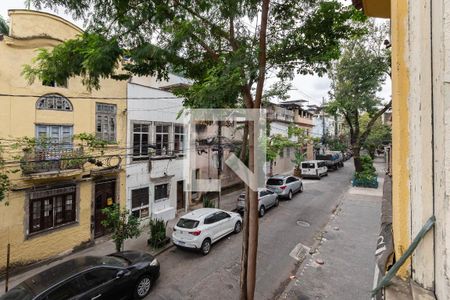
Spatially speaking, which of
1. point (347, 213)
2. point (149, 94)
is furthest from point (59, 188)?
point (347, 213)

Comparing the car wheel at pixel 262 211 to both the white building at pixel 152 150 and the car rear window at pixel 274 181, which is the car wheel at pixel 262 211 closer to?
the car rear window at pixel 274 181

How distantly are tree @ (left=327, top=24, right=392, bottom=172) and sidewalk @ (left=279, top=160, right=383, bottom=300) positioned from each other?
8.16 m

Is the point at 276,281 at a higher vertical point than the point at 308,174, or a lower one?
lower

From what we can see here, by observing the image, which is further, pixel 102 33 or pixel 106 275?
pixel 106 275

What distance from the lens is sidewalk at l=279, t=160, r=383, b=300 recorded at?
7113mm

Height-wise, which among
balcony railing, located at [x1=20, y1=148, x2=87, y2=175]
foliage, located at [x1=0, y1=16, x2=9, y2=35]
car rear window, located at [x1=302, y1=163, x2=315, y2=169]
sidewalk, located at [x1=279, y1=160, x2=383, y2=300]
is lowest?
sidewalk, located at [x1=279, y1=160, x2=383, y2=300]

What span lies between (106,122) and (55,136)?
7.19 feet

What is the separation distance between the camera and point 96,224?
1134 cm

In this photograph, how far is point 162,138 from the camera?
1379 centimetres

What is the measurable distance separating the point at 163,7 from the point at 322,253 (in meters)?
9.58

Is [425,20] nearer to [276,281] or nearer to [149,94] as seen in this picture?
[276,281]

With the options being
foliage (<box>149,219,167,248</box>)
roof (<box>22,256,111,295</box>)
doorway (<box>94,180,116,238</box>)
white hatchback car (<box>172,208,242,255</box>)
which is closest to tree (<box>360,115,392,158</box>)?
white hatchback car (<box>172,208,242,255</box>)

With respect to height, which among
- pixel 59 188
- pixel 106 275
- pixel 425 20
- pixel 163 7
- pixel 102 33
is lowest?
pixel 106 275

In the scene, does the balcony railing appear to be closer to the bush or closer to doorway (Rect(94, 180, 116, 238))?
doorway (Rect(94, 180, 116, 238))
